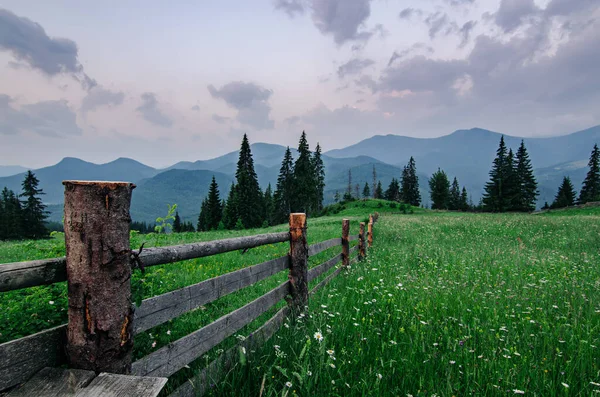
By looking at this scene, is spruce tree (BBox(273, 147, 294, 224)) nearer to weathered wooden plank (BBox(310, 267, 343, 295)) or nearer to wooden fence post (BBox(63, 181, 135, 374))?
weathered wooden plank (BBox(310, 267, 343, 295))

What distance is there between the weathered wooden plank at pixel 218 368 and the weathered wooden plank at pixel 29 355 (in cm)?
97

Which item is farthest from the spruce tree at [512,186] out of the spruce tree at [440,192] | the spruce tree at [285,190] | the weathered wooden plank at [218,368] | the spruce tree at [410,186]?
the weathered wooden plank at [218,368]

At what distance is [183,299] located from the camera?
262cm

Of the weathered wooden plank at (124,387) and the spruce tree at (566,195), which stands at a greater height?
the spruce tree at (566,195)

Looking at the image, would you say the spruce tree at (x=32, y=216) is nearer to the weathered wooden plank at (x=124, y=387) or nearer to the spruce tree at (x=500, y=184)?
the weathered wooden plank at (x=124, y=387)

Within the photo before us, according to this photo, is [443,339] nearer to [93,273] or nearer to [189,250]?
[189,250]

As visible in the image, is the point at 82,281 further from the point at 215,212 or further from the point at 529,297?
the point at 215,212

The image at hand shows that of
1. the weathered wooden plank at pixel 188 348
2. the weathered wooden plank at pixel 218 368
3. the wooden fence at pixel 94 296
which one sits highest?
the wooden fence at pixel 94 296

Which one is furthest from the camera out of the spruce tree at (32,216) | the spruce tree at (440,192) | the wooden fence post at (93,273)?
the spruce tree at (440,192)

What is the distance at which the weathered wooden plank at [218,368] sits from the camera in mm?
2586

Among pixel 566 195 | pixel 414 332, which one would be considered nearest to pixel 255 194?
pixel 414 332

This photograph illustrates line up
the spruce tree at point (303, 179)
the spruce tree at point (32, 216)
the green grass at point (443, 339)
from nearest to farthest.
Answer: the green grass at point (443, 339)
the spruce tree at point (32, 216)
the spruce tree at point (303, 179)

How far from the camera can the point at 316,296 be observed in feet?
19.6

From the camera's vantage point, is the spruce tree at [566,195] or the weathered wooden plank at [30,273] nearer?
the weathered wooden plank at [30,273]
